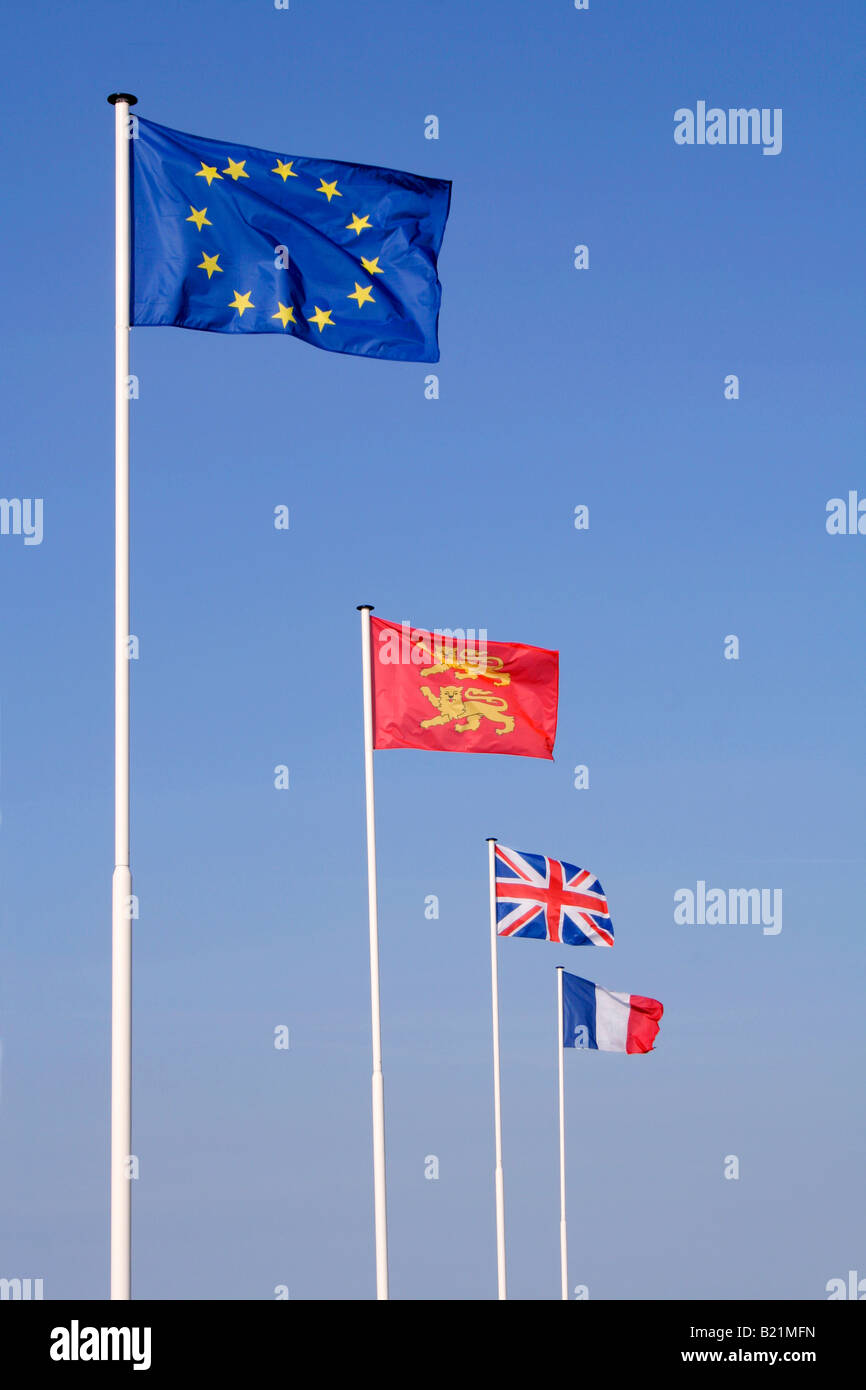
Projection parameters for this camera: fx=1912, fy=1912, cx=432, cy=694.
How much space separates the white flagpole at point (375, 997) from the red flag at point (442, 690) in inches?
8.3

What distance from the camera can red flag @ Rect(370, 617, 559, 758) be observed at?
28875mm

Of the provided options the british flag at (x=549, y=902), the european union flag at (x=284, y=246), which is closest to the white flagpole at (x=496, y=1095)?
the british flag at (x=549, y=902)

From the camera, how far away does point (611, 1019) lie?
4900cm

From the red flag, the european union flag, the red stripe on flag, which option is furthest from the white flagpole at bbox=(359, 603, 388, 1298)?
the red stripe on flag

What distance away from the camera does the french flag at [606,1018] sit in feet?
159

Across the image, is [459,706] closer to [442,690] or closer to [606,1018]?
[442,690]

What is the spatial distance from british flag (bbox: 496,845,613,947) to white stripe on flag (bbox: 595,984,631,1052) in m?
7.75

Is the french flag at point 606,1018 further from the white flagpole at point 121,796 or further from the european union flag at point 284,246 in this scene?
the white flagpole at point 121,796

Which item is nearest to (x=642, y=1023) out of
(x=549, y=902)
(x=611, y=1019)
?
(x=611, y=1019)

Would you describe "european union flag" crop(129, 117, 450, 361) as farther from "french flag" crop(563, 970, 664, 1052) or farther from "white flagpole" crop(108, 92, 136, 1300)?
"french flag" crop(563, 970, 664, 1052)
